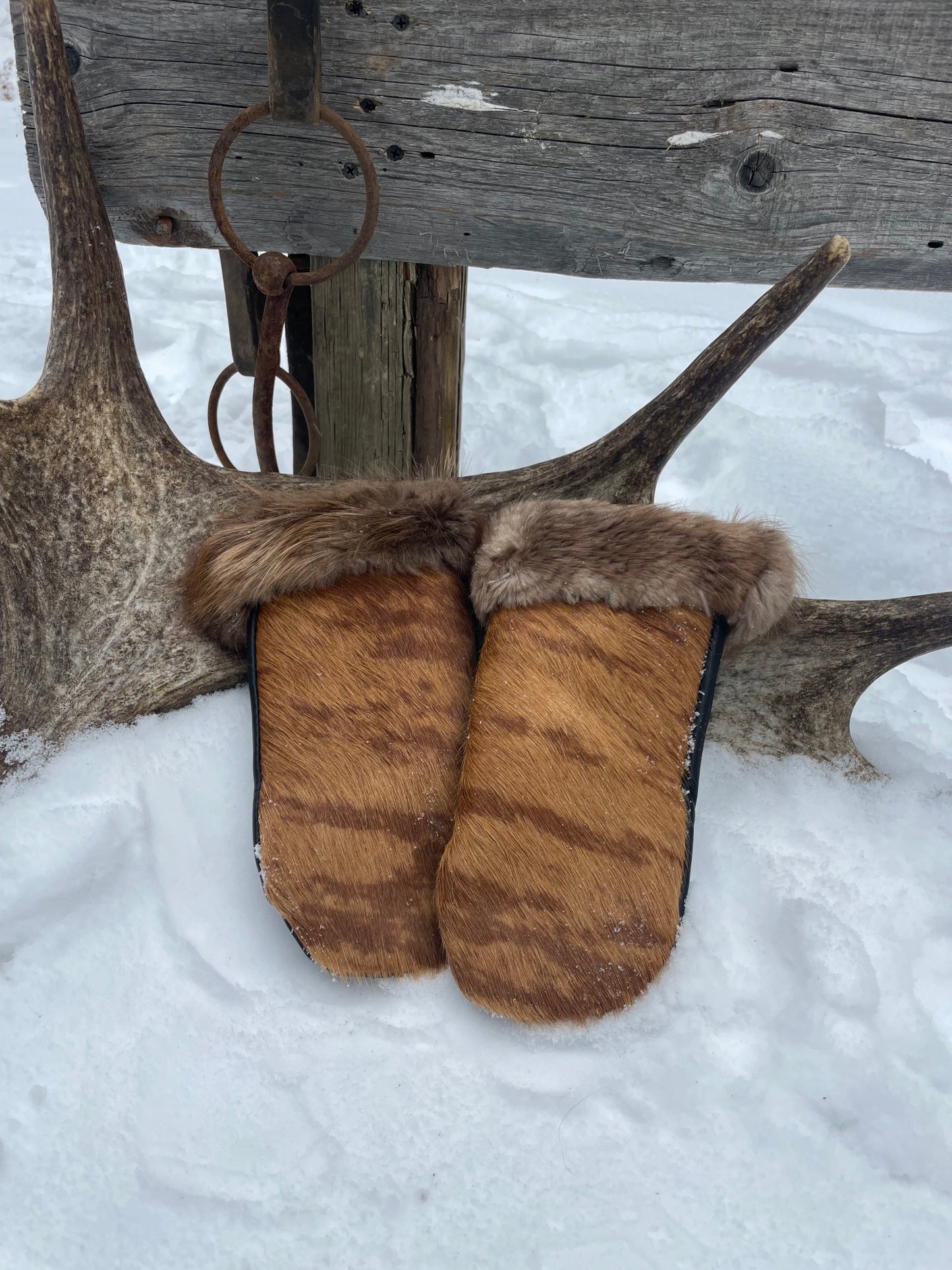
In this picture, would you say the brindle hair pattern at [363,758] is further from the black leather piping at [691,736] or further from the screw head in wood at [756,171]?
the screw head in wood at [756,171]

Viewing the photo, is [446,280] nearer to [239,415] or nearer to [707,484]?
[707,484]

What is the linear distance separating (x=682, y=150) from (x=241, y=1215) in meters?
1.56

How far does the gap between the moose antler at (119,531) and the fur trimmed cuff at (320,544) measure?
0.06 meters

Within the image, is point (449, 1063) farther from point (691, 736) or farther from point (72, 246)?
point (72, 246)

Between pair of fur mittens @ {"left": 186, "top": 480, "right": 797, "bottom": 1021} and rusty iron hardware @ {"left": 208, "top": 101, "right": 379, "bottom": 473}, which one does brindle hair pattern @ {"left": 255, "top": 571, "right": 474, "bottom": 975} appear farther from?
rusty iron hardware @ {"left": 208, "top": 101, "right": 379, "bottom": 473}

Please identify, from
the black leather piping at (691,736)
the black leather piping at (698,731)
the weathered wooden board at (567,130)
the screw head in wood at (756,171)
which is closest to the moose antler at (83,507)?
the black leather piping at (691,736)

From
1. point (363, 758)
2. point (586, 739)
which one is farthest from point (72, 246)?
point (586, 739)

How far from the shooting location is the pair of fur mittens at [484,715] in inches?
41.1

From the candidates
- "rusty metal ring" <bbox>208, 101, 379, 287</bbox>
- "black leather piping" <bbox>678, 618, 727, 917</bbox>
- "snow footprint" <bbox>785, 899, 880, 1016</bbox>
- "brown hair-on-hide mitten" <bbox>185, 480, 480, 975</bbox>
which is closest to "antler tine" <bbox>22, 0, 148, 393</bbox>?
"rusty metal ring" <bbox>208, 101, 379, 287</bbox>

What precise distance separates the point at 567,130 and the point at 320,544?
80 cm

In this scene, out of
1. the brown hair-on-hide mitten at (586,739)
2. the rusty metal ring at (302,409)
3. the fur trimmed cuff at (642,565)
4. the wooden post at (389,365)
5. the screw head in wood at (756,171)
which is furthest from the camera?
the wooden post at (389,365)

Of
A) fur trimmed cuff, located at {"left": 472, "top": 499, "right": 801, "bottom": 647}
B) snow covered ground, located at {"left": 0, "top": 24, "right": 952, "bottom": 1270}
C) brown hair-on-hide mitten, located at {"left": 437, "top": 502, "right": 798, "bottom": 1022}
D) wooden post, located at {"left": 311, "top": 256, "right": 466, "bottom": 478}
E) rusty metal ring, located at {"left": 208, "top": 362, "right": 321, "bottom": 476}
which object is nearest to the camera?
snow covered ground, located at {"left": 0, "top": 24, "right": 952, "bottom": 1270}

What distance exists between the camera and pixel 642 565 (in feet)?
3.78

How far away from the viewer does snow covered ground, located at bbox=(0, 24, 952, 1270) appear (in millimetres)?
871
